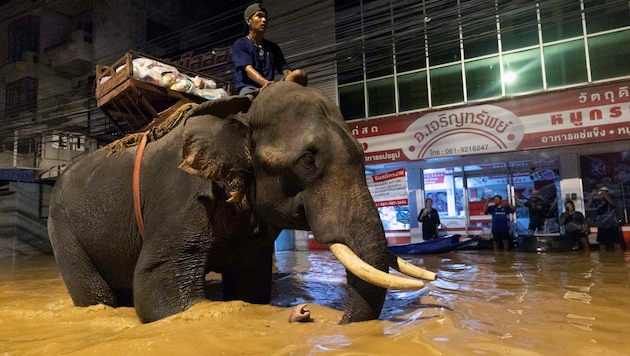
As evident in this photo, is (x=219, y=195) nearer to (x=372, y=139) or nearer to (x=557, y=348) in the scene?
(x=557, y=348)

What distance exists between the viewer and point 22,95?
76.1 feet

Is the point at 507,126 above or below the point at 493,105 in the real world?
below

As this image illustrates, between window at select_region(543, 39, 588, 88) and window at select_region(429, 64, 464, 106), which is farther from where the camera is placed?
window at select_region(429, 64, 464, 106)

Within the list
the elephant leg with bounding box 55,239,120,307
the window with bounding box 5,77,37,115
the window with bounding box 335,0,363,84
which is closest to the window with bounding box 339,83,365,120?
the window with bounding box 335,0,363,84

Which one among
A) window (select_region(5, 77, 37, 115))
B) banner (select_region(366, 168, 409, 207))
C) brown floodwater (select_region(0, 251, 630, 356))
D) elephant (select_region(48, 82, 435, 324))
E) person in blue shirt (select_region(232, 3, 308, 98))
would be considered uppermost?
window (select_region(5, 77, 37, 115))

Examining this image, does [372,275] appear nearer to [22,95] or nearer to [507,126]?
[507,126]

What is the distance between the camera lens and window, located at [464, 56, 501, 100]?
42.7ft

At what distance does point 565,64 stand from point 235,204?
12352 mm

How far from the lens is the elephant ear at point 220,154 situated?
9.57 feet

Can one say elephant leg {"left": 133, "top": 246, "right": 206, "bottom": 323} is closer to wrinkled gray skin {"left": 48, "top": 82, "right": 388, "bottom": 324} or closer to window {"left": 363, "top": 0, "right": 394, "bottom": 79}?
wrinkled gray skin {"left": 48, "top": 82, "right": 388, "bottom": 324}

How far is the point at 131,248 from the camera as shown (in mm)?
3527

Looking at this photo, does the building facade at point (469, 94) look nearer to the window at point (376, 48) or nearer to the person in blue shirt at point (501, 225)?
the window at point (376, 48)

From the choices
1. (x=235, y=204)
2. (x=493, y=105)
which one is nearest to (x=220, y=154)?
(x=235, y=204)

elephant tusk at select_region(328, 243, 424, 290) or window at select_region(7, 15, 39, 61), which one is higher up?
window at select_region(7, 15, 39, 61)
